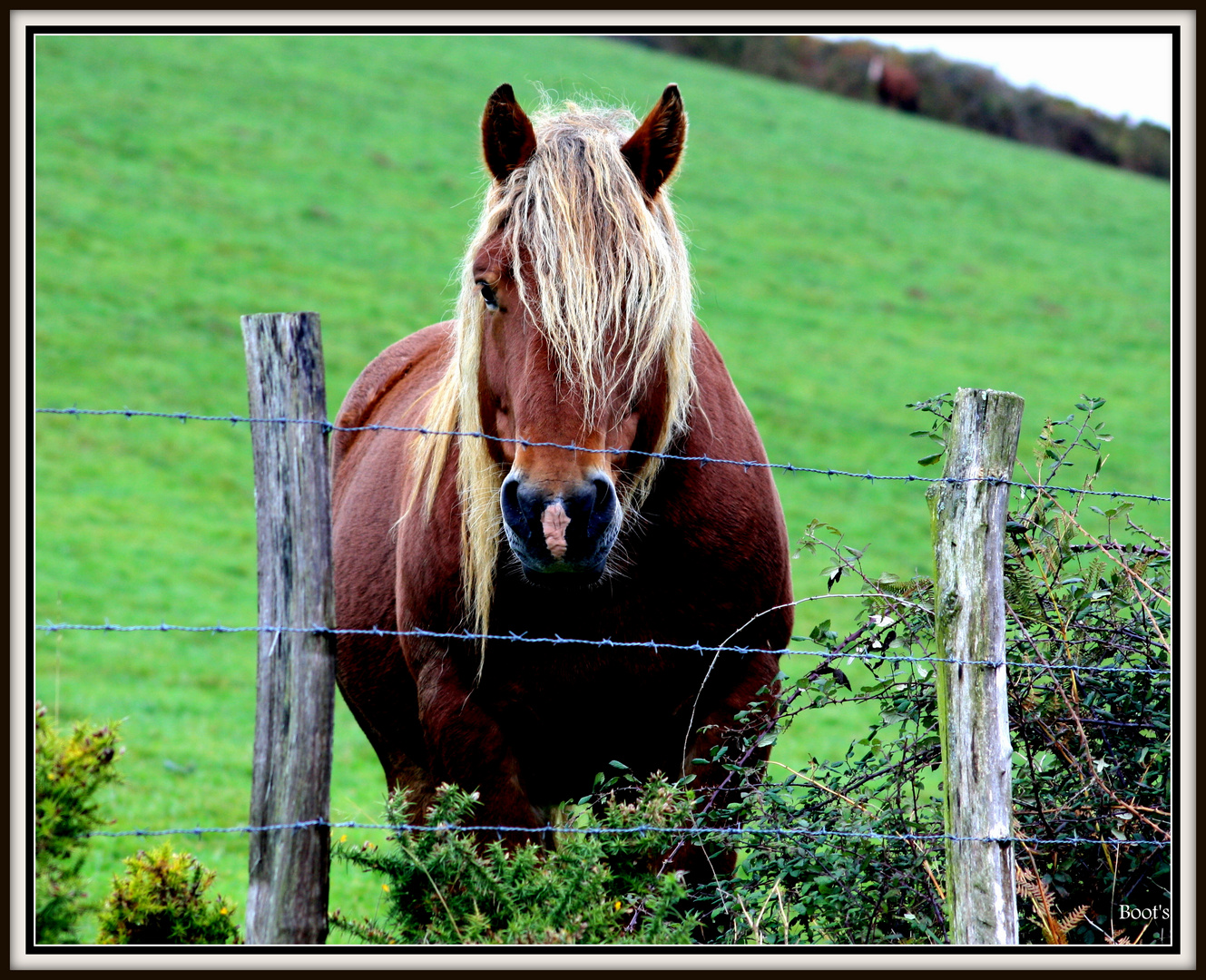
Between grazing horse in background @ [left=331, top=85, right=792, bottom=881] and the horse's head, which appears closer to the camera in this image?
the horse's head

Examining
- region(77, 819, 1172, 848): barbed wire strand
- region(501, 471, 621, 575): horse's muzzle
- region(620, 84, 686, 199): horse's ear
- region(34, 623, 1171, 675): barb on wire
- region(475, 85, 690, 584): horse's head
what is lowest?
region(77, 819, 1172, 848): barbed wire strand

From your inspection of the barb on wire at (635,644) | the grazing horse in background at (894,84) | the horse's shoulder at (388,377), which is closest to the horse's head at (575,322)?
the barb on wire at (635,644)

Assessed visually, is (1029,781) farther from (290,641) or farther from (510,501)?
(290,641)

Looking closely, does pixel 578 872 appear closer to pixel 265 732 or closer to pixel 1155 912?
pixel 265 732

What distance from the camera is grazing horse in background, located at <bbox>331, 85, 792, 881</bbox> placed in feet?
9.93

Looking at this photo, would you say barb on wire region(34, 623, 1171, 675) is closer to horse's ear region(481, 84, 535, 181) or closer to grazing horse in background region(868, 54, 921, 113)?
horse's ear region(481, 84, 535, 181)

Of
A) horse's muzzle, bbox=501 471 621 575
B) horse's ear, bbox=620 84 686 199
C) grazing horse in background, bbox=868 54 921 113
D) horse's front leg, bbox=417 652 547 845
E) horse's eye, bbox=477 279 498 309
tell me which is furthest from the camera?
grazing horse in background, bbox=868 54 921 113

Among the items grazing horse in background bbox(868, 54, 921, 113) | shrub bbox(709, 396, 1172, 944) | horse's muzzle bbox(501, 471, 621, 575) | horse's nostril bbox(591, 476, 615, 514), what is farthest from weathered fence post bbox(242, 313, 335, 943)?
grazing horse in background bbox(868, 54, 921, 113)

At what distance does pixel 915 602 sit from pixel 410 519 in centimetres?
167

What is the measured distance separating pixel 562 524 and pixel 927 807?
1343 millimetres

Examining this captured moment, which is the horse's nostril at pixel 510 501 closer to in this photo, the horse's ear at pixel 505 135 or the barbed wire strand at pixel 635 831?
the barbed wire strand at pixel 635 831

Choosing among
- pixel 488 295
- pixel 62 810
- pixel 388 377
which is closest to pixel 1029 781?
pixel 488 295

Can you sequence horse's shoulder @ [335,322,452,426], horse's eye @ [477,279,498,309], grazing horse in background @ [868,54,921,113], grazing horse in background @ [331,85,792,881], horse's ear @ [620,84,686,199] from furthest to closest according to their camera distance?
grazing horse in background @ [868,54,921,113], horse's shoulder @ [335,322,452,426], horse's ear @ [620,84,686,199], horse's eye @ [477,279,498,309], grazing horse in background @ [331,85,792,881]

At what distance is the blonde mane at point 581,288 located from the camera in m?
3.07
